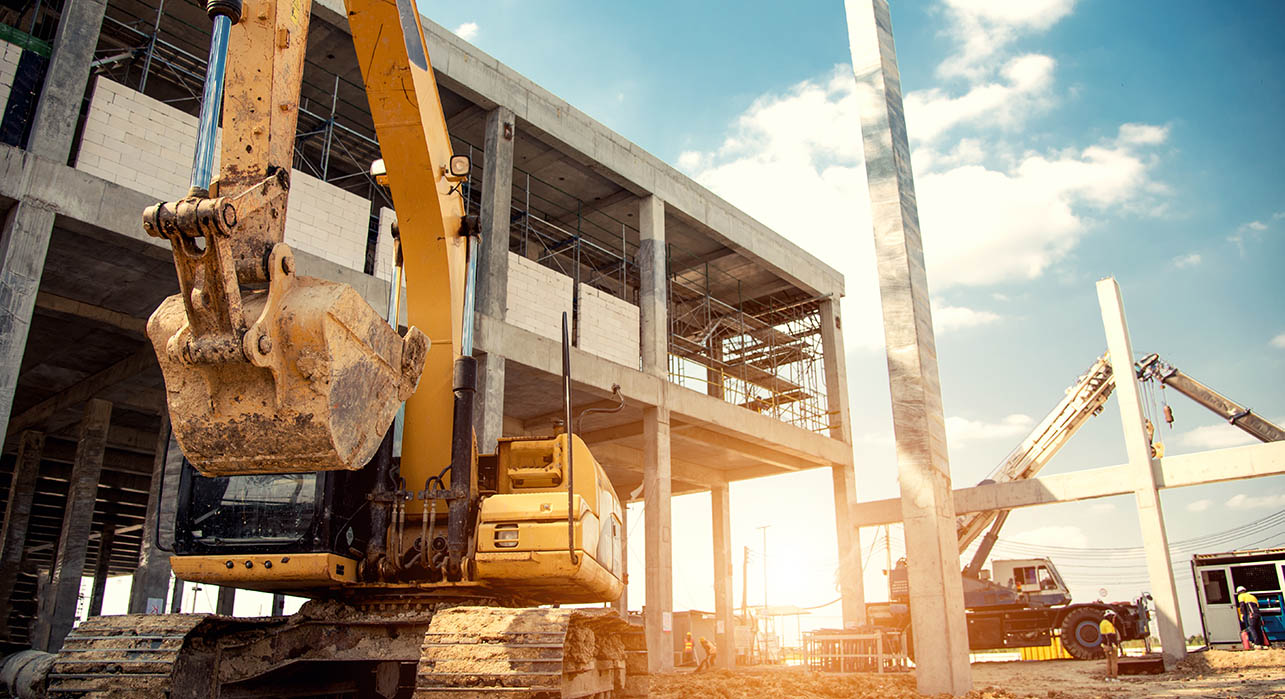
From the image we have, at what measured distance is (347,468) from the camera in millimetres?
4023

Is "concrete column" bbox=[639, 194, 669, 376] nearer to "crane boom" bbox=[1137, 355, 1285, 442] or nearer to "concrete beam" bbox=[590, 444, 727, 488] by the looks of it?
"concrete beam" bbox=[590, 444, 727, 488]

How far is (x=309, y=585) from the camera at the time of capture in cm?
623

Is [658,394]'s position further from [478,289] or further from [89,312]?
[89,312]

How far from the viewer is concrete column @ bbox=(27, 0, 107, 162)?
38.2ft

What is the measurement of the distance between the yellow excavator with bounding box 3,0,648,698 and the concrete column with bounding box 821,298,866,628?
694 inches

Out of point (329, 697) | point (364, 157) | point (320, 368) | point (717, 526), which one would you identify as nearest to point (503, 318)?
point (364, 157)

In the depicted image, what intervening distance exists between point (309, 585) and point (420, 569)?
0.80 m

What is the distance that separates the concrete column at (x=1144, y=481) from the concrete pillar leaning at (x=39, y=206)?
885 inches

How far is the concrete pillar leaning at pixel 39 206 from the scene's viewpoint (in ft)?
36.4

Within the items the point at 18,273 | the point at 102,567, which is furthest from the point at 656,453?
the point at 102,567

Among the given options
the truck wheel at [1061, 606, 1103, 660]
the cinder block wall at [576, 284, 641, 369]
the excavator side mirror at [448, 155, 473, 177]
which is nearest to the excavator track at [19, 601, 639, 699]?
the excavator side mirror at [448, 155, 473, 177]

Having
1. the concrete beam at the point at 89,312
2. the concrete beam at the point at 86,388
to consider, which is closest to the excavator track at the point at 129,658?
the concrete beam at the point at 89,312

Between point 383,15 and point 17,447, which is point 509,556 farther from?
point 17,447

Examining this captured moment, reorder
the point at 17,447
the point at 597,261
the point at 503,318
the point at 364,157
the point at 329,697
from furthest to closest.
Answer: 1. the point at 597,261
2. the point at 17,447
3. the point at 364,157
4. the point at 503,318
5. the point at 329,697
